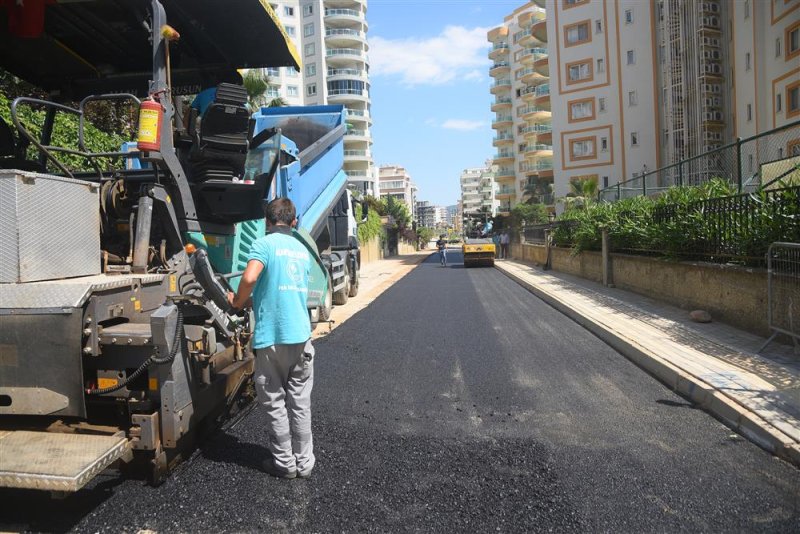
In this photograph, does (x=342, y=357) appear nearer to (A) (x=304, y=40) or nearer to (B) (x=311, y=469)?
(B) (x=311, y=469)

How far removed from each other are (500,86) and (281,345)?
73.5 metres

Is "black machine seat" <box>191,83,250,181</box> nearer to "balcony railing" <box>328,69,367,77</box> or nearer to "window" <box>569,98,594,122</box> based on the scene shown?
"window" <box>569,98,594,122</box>

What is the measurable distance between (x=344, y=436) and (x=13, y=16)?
155 inches

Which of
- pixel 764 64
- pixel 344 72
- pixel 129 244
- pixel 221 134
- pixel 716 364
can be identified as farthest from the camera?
pixel 344 72

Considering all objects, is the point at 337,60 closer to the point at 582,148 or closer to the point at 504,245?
the point at 582,148

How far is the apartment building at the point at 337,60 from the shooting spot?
227 feet

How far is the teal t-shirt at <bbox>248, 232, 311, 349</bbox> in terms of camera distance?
12.3 feet

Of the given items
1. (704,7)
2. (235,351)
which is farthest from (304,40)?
(235,351)

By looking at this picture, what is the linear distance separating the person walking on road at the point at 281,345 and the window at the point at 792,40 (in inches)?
1045

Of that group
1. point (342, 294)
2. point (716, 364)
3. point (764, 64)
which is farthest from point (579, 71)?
point (716, 364)

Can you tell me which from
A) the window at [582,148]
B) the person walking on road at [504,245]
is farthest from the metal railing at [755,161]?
the window at [582,148]

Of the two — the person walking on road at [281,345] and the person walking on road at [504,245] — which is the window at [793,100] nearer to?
the person walking on road at [504,245]

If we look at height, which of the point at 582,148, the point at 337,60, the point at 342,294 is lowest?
the point at 342,294

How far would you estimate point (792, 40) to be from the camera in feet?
77.4
